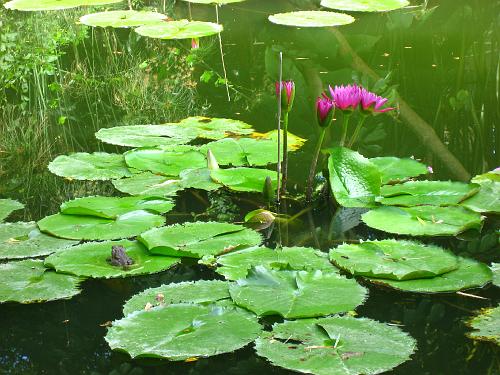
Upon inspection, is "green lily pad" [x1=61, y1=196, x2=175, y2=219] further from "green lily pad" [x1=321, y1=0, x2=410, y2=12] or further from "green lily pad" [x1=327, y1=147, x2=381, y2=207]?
"green lily pad" [x1=321, y1=0, x2=410, y2=12]

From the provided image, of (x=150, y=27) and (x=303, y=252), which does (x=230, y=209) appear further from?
(x=150, y=27)

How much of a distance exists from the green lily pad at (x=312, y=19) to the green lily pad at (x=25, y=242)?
3586 mm

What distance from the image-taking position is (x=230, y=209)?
8.51 ft

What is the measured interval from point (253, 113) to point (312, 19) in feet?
7.25

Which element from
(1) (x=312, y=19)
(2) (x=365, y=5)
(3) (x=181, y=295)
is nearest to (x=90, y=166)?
(3) (x=181, y=295)

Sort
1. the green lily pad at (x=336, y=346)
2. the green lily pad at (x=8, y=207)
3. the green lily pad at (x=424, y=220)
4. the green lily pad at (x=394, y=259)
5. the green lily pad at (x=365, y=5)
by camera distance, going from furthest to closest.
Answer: the green lily pad at (x=365, y=5) → the green lily pad at (x=8, y=207) → the green lily pad at (x=424, y=220) → the green lily pad at (x=394, y=259) → the green lily pad at (x=336, y=346)

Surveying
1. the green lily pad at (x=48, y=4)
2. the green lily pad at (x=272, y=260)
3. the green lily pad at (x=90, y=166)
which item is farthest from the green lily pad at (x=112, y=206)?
the green lily pad at (x=48, y=4)

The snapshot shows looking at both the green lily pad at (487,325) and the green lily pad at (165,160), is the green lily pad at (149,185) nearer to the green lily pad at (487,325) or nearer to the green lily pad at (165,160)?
the green lily pad at (165,160)

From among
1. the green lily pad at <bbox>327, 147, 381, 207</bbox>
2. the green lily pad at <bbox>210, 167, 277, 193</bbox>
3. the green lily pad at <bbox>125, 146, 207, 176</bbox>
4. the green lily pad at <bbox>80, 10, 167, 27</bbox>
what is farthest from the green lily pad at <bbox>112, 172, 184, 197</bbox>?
the green lily pad at <bbox>80, 10, 167, 27</bbox>

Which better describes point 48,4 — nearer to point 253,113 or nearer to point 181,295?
point 253,113

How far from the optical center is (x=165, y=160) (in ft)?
9.52

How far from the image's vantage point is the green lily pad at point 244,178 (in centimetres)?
265

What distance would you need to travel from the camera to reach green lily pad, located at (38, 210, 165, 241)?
7.54ft

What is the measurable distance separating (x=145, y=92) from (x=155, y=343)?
270 centimetres
